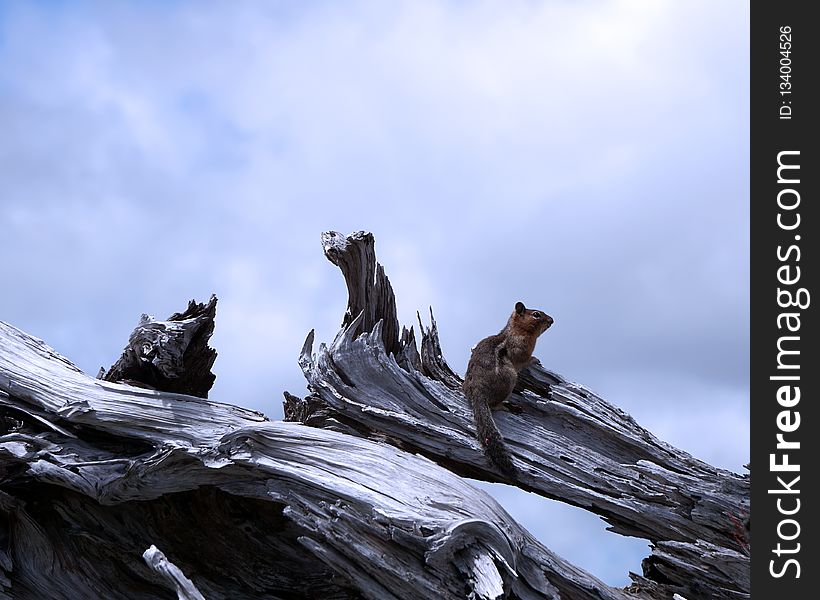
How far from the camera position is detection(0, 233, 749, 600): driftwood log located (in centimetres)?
752

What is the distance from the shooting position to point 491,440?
408 inches

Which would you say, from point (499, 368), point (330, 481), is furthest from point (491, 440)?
point (330, 481)

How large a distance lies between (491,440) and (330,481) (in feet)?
9.93

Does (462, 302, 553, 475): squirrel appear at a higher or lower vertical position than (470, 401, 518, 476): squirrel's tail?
higher

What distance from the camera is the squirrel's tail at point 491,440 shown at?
408 inches

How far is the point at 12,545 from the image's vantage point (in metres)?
9.80

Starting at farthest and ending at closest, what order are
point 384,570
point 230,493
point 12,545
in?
point 12,545 → point 230,493 → point 384,570

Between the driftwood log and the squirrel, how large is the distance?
292mm

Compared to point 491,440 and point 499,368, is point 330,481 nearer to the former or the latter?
point 491,440

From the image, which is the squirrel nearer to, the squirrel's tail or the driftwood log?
the squirrel's tail

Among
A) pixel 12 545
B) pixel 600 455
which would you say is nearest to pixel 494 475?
pixel 600 455

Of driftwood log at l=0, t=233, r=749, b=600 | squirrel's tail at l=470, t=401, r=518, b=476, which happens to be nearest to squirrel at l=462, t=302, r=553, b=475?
squirrel's tail at l=470, t=401, r=518, b=476
